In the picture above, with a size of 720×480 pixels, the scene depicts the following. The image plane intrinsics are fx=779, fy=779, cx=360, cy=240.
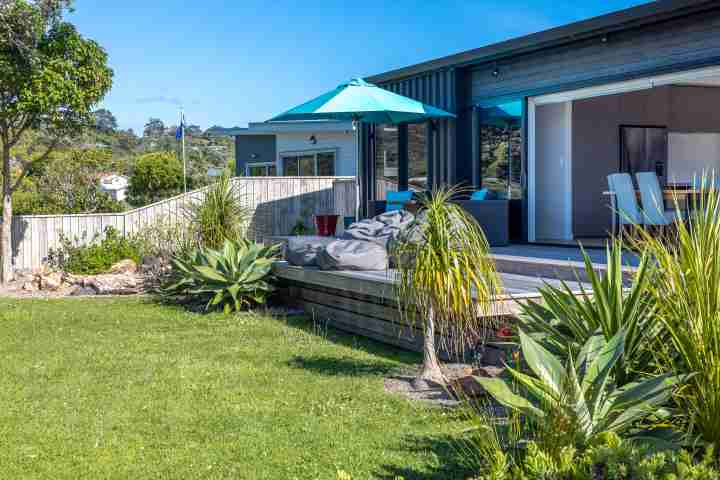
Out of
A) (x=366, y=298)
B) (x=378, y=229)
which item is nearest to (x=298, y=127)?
(x=378, y=229)

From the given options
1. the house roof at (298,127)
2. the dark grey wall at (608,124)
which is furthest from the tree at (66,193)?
the dark grey wall at (608,124)

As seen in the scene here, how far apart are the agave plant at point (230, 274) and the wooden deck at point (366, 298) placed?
26cm

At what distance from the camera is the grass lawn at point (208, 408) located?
381 cm

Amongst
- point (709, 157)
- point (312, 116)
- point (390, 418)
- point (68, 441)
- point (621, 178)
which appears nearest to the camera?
point (68, 441)

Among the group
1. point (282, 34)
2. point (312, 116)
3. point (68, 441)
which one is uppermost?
point (282, 34)

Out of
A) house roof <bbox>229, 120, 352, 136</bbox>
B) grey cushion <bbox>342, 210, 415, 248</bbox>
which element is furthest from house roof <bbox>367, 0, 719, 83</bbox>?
house roof <bbox>229, 120, 352, 136</bbox>

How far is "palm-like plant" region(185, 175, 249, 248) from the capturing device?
10155mm

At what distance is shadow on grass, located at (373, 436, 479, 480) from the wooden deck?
1.78 metres

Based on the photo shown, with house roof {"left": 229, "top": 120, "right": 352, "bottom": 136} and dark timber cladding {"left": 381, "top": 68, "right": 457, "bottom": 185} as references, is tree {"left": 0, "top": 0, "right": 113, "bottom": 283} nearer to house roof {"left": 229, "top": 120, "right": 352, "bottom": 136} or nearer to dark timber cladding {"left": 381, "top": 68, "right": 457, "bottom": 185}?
dark timber cladding {"left": 381, "top": 68, "right": 457, "bottom": 185}

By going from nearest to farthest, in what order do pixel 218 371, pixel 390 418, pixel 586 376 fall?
pixel 586 376 < pixel 390 418 < pixel 218 371

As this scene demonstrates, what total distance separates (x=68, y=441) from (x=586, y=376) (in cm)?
272

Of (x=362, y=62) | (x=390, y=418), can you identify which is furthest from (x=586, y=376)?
(x=362, y=62)

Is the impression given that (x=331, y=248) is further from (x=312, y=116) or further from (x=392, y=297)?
(x=312, y=116)

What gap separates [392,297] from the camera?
21.4ft
